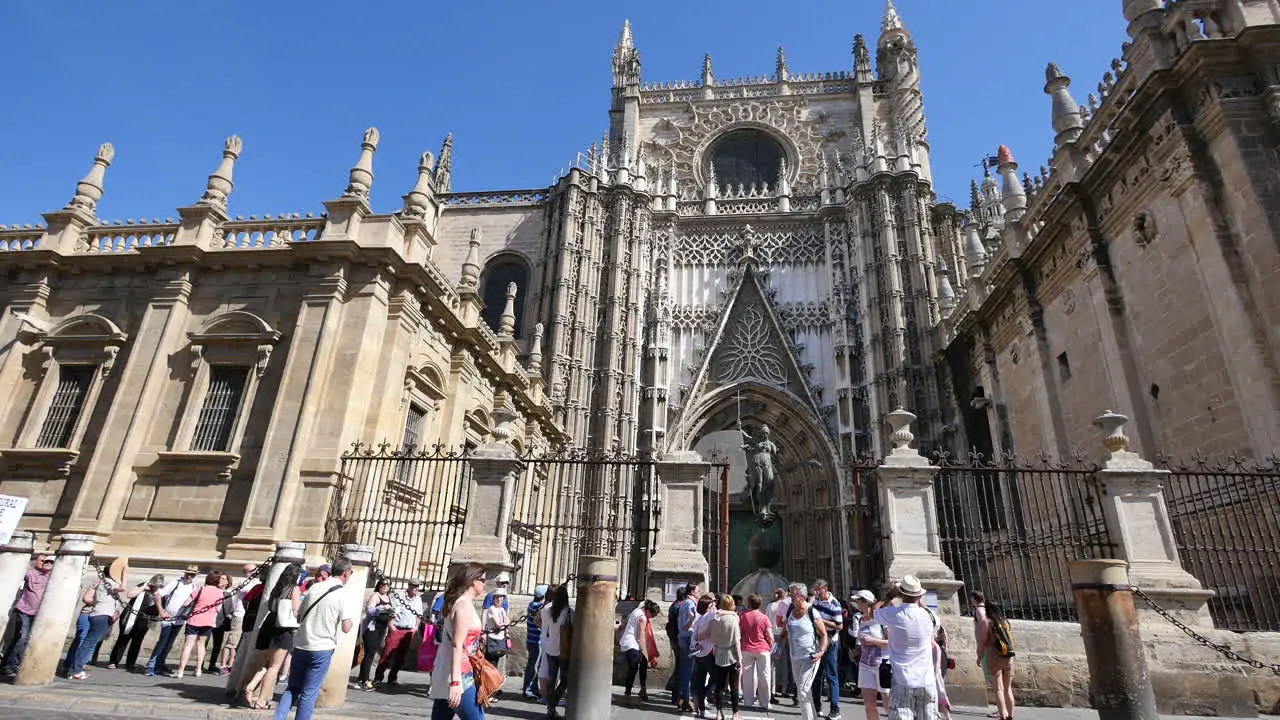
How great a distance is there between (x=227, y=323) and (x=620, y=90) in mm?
24975

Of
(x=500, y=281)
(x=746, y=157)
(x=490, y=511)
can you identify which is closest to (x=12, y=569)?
(x=490, y=511)

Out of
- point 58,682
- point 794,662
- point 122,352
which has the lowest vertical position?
point 58,682

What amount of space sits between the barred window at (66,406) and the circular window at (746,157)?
24.8m

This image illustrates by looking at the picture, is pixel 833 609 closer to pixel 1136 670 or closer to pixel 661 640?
pixel 661 640

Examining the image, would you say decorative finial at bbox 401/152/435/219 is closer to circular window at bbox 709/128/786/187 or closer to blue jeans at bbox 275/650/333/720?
blue jeans at bbox 275/650/333/720

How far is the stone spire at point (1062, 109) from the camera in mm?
15031

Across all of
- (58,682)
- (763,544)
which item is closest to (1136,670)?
(763,544)

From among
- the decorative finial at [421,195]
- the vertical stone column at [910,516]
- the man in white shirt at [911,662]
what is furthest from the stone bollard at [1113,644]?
the decorative finial at [421,195]

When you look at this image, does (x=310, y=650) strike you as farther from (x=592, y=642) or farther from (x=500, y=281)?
(x=500, y=281)

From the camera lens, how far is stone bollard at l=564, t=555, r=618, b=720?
597 cm

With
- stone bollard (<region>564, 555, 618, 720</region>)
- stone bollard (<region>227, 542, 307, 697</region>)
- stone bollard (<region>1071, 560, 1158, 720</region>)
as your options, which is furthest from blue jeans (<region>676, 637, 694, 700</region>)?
stone bollard (<region>227, 542, 307, 697</region>)

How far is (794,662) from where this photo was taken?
6.83 meters

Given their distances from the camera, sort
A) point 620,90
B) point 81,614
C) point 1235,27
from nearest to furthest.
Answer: point 81,614
point 1235,27
point 620,90

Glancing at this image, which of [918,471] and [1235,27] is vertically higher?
[1235,27]
